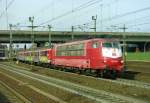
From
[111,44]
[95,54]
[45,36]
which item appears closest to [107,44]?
[111,44]

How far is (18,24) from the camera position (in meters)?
84.2

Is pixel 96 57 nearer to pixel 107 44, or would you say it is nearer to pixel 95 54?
pixel 95 54

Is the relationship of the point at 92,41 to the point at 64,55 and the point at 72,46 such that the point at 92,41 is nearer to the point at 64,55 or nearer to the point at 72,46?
the point at 72,46

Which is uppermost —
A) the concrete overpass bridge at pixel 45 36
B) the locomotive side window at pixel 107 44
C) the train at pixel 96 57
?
the concrete overpass bridge at pixel 45 36

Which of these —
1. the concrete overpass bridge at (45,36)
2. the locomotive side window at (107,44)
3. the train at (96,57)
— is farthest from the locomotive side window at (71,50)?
the concrete overpass bridge at (45,36)

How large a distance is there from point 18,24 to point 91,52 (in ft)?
172

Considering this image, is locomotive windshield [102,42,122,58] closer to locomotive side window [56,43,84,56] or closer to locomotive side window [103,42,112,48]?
locomotive side window [103,42,112,48]

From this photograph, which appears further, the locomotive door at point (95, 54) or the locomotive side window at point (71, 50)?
the locomotive side window at point (71, 50)

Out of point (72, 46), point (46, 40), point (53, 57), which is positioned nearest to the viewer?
point (72, 46)

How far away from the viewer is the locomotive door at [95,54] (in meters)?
32.6

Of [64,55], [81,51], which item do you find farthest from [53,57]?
[81,51]

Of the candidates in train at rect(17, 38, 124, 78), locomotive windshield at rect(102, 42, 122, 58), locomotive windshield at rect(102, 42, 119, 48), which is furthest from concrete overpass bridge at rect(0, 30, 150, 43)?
locomotive windshield at rect(102, 42, 122, 58)

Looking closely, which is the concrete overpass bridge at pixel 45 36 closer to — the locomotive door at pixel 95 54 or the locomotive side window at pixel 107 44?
the locomotive door at pixel 95 54

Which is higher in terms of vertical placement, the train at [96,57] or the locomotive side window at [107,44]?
the locomotive side window at [107,44]
